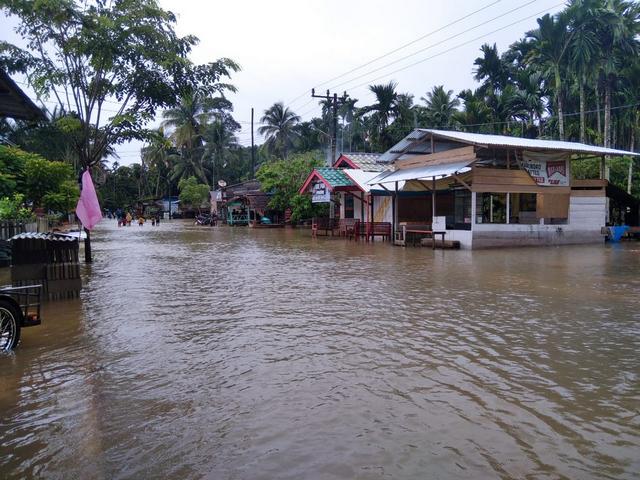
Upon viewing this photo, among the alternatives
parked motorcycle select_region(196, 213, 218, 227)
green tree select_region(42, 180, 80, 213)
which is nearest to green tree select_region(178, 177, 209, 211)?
parked motorcycle select_region(196, 213, 218, 227)

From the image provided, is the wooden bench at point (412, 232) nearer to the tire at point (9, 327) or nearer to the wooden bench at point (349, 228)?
the wooden bench at point (349, 228)

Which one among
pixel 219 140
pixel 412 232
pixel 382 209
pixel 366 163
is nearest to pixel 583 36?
pixel 366 163

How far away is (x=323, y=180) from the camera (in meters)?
27.1

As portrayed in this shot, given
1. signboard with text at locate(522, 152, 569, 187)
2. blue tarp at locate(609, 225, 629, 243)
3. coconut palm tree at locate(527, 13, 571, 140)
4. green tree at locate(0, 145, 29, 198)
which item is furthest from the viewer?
coconut palm tree at locate(527, 13, 571, 140)

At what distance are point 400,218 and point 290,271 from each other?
1343 cm

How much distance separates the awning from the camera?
62.2ft

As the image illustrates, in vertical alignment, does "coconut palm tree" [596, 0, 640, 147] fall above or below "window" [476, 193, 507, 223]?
above

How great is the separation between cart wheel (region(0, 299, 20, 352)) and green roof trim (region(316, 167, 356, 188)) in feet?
70.4

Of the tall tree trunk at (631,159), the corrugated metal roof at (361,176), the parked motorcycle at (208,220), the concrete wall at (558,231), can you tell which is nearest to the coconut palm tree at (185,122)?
the parked motorcycle at (208,220)

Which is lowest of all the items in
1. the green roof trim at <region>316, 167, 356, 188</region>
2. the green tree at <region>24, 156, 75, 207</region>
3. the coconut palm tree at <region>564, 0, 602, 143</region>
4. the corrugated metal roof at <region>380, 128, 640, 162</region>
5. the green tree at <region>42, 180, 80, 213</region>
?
the green tree at <region>42, 180, 80, 213</region>

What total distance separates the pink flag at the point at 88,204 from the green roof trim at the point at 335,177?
51.6 feet

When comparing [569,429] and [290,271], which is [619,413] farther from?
[290,271]

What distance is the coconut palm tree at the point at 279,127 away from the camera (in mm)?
59188

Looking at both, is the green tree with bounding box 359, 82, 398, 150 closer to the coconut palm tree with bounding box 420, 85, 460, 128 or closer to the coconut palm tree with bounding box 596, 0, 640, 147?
the coconut palm tree with bounding box 420, 85, 460, 128
